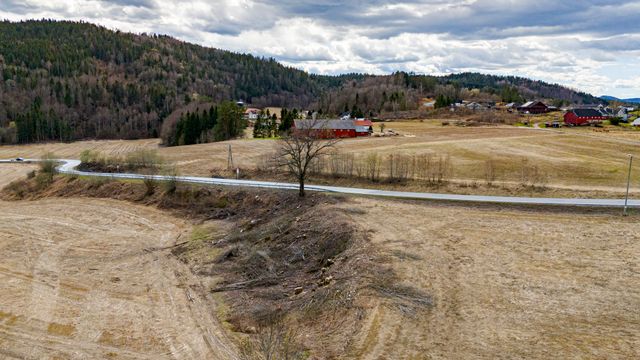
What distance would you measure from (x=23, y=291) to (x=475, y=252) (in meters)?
28.1

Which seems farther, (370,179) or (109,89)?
(109,89)

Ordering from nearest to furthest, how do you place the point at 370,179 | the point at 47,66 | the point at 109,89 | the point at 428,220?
the point at 428,220
the point at 370,179
the point at 109,89
the point at 47,66

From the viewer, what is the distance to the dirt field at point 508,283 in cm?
1942

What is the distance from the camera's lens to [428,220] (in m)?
35.3

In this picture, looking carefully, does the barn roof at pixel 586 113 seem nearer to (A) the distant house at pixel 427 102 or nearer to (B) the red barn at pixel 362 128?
(B) the red barn at pixel 362 128

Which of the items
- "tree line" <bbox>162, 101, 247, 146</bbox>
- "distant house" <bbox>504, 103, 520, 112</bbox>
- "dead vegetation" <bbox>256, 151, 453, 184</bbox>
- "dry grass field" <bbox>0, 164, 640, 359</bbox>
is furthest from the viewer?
"distant house" <bbox>504, 103, 520, 112</bbox>

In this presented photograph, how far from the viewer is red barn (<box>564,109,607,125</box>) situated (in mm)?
99188

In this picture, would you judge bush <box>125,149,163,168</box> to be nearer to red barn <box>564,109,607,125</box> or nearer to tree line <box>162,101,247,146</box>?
tree line <box>162,101,247,146</box>

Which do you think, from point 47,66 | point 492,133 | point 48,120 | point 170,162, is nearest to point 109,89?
point 47,66

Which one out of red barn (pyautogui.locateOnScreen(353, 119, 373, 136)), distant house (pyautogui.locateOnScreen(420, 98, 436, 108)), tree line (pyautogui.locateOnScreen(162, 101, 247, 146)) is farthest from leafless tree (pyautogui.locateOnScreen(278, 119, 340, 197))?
distant house (pyautogui.locateOnScreen(420, 98, 436, 108))

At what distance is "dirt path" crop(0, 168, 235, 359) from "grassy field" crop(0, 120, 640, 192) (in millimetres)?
17361

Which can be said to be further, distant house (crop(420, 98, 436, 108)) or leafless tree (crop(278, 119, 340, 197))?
distant house (crop(420, 98, 436, 108))

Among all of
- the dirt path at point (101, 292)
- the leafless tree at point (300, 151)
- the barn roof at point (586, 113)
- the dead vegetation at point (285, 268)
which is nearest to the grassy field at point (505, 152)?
the leafless tree at point (300, 151)

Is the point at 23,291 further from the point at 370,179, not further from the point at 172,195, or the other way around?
the point at 370,179
